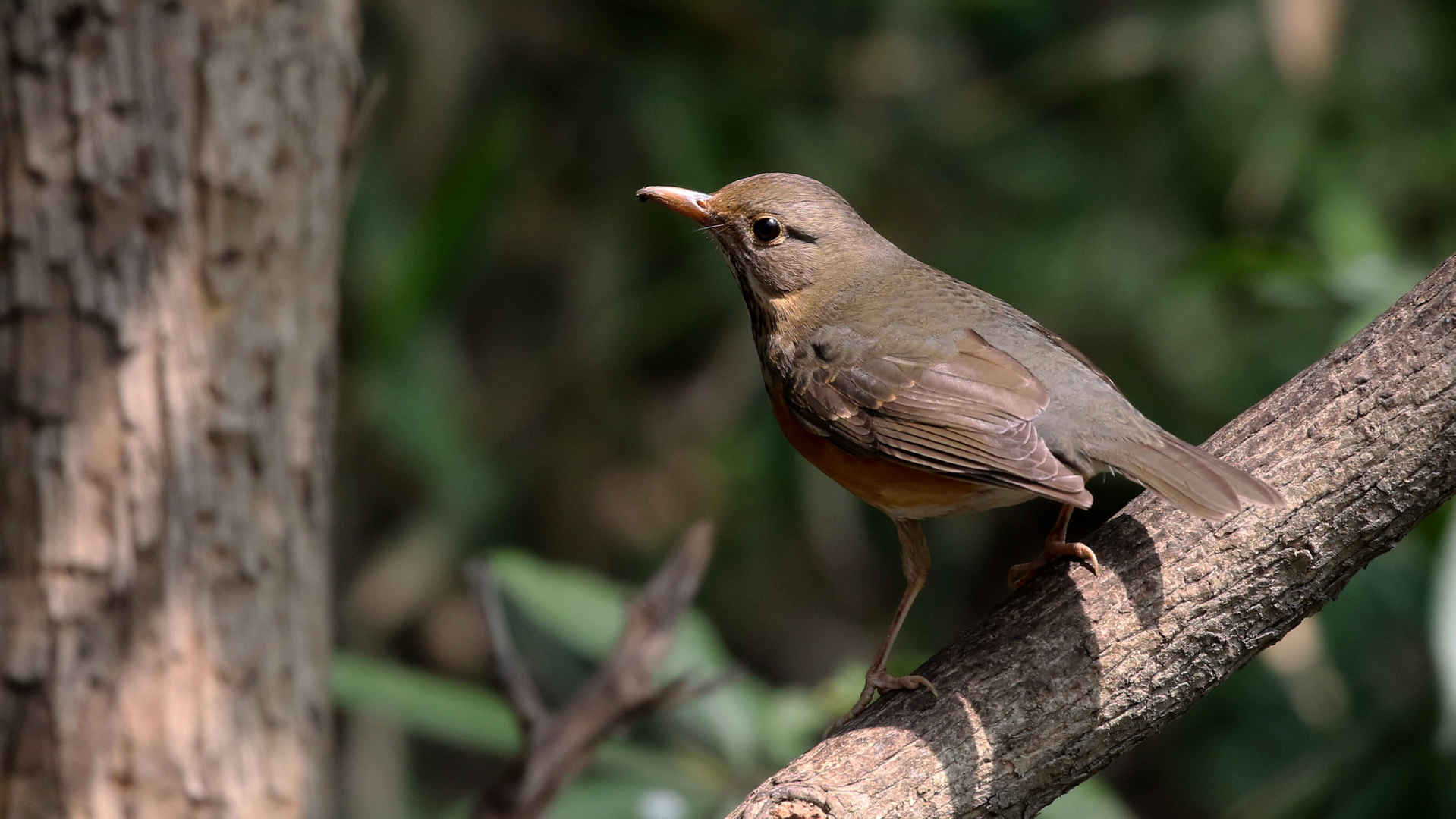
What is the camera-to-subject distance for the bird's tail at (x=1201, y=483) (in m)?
2.63

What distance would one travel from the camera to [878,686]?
2.97m

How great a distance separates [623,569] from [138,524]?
392 centimetres

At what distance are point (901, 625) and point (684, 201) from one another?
1284mm

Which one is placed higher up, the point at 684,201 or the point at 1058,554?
the point at 684,201

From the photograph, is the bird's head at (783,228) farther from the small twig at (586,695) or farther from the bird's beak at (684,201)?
the small twig at (586,695)

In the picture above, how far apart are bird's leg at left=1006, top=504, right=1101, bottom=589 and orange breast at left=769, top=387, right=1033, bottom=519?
94mm

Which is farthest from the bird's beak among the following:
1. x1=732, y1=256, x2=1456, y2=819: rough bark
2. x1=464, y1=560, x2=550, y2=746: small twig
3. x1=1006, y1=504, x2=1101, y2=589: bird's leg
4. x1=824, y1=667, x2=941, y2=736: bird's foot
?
x1=732, y1=256, x2=1456, y2=819: rough bark

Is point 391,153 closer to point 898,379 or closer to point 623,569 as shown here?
point 623,569

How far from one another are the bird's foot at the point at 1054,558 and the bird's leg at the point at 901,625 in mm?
215

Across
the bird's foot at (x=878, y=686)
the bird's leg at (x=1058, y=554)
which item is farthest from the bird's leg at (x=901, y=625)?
the bird's leg at (x=1058, y=554)

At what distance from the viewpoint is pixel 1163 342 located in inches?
252

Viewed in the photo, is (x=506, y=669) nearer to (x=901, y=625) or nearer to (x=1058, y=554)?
(x=901, y=625)

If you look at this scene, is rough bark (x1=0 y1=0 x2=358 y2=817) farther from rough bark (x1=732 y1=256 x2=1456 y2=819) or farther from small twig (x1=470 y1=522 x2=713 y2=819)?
rough bark (x1=732 y1=256 x2=1456 y2=819)

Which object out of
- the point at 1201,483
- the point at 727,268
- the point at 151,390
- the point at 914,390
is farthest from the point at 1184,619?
the point at 727,268
